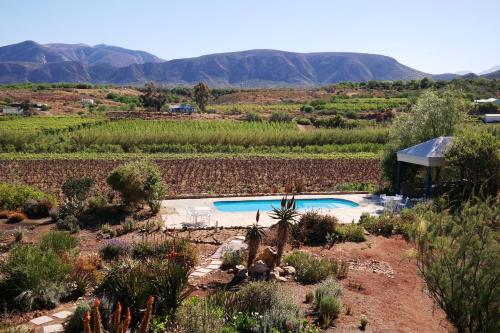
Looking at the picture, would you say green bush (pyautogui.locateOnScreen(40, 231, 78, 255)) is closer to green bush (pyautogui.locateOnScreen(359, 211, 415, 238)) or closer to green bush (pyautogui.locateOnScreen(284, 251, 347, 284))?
green bush (pyautogui.locateOnScreen(284, 251, 347, 284))

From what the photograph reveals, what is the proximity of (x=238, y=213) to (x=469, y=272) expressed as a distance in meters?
10.1

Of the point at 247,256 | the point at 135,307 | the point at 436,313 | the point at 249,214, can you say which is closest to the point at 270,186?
the point at 249,214

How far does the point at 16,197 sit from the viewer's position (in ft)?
52.5

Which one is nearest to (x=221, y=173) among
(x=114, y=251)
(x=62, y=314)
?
(x=114, y=251)

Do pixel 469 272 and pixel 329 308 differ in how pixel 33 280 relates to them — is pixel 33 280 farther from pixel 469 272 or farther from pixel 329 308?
pixel 469 272

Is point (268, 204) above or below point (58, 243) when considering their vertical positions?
below

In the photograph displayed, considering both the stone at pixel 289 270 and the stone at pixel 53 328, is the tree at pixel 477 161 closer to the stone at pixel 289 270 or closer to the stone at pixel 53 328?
the stone at pixel 289 270

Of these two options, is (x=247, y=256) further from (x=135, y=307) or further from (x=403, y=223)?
(x=403, y=223)

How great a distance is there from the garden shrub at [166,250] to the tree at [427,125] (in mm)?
12601

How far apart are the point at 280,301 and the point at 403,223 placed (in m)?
7.76

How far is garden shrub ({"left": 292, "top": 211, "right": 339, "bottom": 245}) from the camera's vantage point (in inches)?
513

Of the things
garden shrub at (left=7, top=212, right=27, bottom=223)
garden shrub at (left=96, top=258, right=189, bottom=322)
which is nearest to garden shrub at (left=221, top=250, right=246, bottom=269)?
garden shrub at (left=96, top=258, right=189, bottom=322)

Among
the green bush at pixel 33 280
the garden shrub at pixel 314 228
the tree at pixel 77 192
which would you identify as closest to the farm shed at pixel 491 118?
the garden shrub at pixel 314 228

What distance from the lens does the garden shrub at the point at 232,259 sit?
34.0ft
